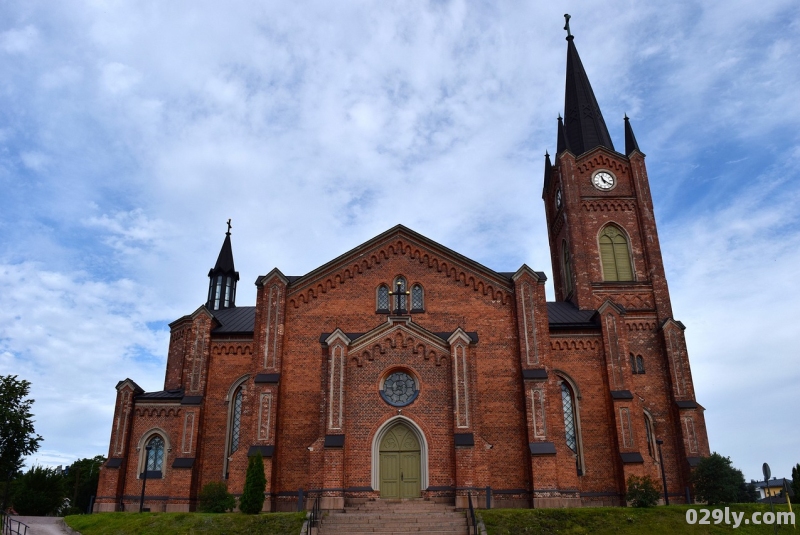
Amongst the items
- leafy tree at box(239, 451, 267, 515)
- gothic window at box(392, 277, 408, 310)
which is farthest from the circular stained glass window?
leafy tree at box(239, 451, 267, 515)

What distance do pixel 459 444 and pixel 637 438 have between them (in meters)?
8.37

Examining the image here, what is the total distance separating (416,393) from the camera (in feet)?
79.2

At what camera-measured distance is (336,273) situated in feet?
90.5

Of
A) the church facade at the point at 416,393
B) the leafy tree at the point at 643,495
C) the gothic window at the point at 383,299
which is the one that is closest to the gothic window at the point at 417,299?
the church facade at the point at 416,393

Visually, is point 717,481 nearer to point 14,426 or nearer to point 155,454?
point 155,454

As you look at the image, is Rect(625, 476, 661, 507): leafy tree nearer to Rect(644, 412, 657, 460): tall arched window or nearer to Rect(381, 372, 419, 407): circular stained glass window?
Rect(644, 412, 657, 460): tall arched window

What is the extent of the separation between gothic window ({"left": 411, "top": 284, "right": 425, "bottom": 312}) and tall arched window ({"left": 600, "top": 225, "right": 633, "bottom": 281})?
11309 mm

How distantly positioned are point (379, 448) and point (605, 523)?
8.80m

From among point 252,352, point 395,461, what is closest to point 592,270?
point 395,461

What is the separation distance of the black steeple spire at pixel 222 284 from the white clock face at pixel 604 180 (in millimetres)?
22664

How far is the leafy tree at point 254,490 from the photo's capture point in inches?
819

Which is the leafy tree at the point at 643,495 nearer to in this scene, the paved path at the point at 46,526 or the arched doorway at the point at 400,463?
the arched doorway at the point at 400,463

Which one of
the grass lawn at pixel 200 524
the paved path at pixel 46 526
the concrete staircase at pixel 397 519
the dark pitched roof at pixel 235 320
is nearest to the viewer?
the grass lawn at pixel 200 524
